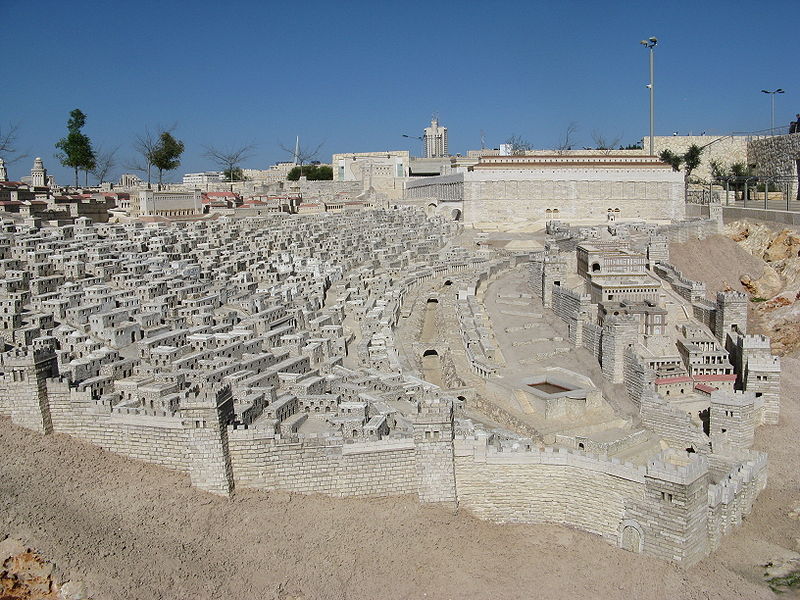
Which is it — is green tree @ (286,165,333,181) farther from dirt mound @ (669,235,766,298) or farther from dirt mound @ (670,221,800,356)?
dirt mound @ (670,221,800,356)

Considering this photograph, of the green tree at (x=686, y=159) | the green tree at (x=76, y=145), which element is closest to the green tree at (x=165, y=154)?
the green tree at (x=76, y=145)

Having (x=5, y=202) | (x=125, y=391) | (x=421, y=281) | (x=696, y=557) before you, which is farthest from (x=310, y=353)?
(x=5, y=202)

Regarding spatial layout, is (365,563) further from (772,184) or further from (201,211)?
(772,184)

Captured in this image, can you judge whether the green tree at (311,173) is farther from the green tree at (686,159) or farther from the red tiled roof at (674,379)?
the red tiled roof at (674,379)

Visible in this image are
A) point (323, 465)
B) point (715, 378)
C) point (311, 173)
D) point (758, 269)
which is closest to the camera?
point (323, 465)

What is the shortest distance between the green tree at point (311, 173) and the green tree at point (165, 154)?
13.4m

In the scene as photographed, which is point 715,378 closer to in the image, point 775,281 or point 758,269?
point 775,281

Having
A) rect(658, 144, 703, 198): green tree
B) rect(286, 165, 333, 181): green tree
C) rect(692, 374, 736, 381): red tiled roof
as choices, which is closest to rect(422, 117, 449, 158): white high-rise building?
rect(286, 165, 333, 181): green tree

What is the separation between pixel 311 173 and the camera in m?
56.4

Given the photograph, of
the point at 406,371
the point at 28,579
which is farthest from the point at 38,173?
the point at 28,579

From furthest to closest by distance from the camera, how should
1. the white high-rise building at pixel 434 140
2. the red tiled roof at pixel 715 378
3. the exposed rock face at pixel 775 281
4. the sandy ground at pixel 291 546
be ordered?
the white high-rise building at pixel 434 140, the exposed rock face at pixel 775 281, the red tiled roof at pixel 715 378, the sandy ground at pixel 291 546

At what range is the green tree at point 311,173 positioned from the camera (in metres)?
56.1

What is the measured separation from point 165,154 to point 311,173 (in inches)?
613

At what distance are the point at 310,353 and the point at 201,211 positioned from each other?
68.5 ft
